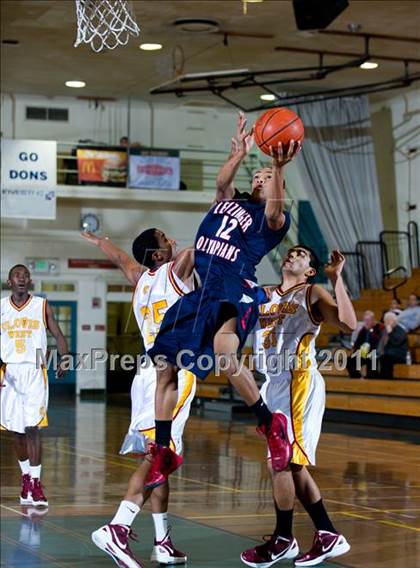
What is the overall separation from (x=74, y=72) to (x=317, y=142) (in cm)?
499

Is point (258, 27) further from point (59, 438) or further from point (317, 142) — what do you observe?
point (59, 438)

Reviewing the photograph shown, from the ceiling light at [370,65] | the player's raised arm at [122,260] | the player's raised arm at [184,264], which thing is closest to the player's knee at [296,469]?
the player's raised arm at [184,264]

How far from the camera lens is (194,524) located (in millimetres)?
7703

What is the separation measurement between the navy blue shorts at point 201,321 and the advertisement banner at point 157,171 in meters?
18.4

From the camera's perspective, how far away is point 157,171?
2441cm

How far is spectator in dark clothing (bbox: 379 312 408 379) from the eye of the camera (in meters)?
17.0

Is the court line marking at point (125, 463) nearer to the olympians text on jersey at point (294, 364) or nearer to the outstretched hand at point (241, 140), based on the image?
the olympians text on jersey at point (294, 364)

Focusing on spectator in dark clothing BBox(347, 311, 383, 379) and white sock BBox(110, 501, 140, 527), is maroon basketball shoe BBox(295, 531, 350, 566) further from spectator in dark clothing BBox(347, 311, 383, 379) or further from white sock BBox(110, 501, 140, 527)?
spectator in dark clothing BBox(347, 311, 383, 379)


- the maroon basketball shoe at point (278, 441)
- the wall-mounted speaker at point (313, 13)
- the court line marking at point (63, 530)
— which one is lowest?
the court line marking at point (63, 530)

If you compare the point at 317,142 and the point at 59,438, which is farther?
the point at 317,142

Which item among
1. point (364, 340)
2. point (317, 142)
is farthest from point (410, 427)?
point (317, 142)

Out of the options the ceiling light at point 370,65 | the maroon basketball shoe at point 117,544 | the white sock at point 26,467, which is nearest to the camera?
the maroon basketball shoe at point 117,544

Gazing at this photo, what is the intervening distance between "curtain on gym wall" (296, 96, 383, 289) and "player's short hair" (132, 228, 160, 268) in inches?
614

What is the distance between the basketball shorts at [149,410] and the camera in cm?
683
